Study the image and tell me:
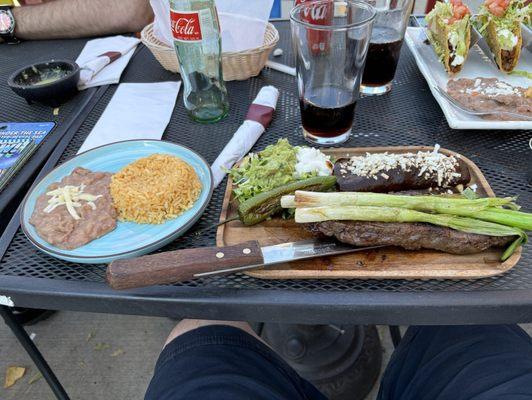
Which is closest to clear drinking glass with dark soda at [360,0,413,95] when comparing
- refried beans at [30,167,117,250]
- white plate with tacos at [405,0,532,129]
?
white plate with tacos at [405,0,532,129]

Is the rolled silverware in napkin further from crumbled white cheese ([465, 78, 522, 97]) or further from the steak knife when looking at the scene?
crumbled white cheese ([465, 78, 522, 97])

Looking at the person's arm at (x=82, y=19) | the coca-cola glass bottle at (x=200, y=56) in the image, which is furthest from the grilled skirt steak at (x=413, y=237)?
the person's arm at (x=82, y=19)

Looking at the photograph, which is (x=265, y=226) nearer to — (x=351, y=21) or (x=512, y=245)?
(x=512, y=245)

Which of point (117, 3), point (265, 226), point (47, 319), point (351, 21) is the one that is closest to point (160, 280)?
point (265, 226)

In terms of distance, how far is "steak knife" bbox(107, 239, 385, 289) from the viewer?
3.39ft

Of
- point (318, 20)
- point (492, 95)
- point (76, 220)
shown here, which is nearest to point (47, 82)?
point (76, 220)

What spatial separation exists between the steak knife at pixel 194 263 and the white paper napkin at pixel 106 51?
57.4 inches

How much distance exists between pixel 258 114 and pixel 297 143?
0.22 metres

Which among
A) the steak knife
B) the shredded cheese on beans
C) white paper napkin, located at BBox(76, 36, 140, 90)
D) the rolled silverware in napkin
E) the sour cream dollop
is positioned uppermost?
the sour cream dollop

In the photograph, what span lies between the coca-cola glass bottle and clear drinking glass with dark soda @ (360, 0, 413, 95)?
686 mm

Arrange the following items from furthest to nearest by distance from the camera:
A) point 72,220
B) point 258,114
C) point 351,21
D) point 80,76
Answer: point 80,76 → point 258,114 → point 351,21 → point 72,220

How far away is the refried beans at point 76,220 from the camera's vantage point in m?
1.21

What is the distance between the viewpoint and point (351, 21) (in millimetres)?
1617

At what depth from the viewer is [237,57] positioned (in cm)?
199
